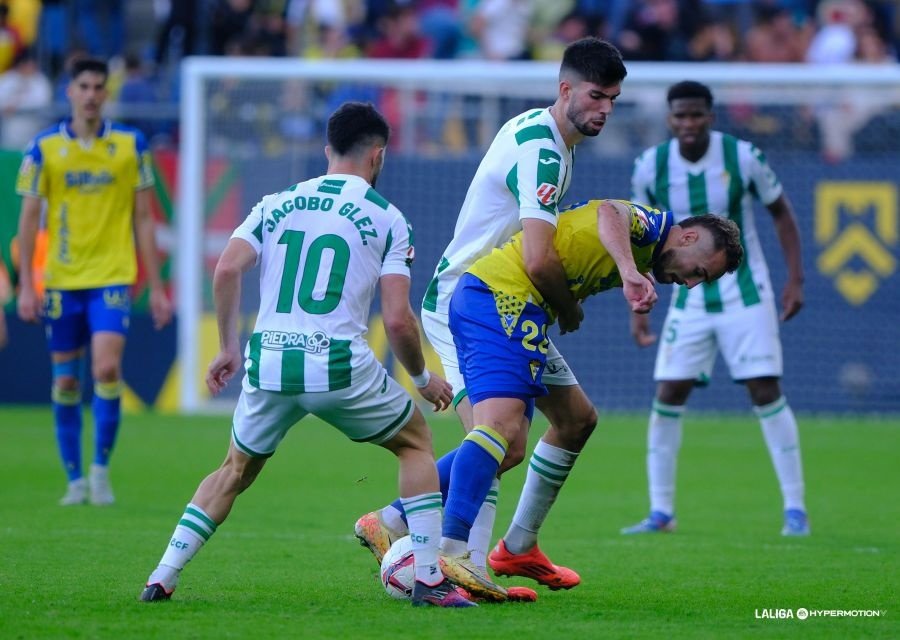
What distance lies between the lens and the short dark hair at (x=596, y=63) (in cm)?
642

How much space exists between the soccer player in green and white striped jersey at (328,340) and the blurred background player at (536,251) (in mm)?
554

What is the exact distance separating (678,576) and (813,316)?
31.1 feet

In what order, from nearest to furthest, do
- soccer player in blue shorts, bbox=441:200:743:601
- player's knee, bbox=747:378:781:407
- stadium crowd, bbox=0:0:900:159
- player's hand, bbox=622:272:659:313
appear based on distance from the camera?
player's hand, bbox=622:272:659:313, soccer player in blue shorts, bbox=441:200:743:601, player's knee, bbox=747:378:781:407, stadium crowd, bbox=0:0:900:159

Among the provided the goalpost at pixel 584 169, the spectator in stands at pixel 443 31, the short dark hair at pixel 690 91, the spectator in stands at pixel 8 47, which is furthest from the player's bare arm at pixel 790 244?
the spectator in stands at pixel 8 47

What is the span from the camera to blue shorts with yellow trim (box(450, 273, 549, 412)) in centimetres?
609

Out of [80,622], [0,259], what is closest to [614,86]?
[80,622]

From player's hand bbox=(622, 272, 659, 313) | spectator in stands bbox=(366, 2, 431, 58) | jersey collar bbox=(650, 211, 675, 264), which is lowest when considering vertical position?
player's hand bbox=(622, 272, 659, 313)

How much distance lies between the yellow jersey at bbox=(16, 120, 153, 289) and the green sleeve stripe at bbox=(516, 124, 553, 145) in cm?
416

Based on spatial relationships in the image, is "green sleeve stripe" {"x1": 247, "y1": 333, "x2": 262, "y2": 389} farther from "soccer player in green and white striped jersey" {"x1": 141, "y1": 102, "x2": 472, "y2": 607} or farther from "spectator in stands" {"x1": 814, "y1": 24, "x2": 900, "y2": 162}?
"spectator in stands" {"x1": 814, "y1": 24, "x2": 900, "y2": 162}

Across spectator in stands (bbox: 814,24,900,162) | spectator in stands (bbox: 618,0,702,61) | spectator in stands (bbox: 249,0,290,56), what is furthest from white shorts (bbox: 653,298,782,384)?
spectator in stands (bbox: 249,0,290,56)

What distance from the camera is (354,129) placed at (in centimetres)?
591

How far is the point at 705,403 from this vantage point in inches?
643

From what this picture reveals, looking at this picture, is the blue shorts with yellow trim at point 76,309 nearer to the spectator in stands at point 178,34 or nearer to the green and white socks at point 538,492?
the green and white socks at point 538,492

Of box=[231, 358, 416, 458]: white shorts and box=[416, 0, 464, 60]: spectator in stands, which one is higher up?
box=[416, 0, 464, 60]: spectator in stands
